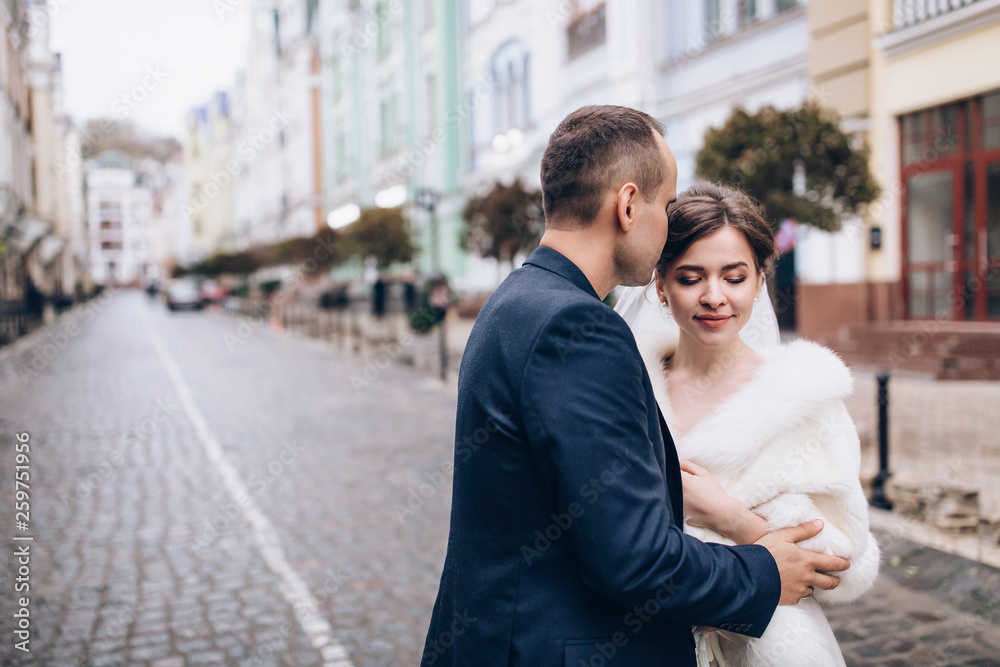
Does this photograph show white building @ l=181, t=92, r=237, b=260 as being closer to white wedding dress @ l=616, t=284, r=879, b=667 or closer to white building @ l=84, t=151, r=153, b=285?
white building @ l=84, t=151, r=153, b=285

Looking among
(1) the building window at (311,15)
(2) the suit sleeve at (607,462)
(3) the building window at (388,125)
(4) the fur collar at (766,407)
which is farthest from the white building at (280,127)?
(2) the suit sleeve at (607,462)

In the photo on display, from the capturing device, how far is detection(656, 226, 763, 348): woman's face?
1.99 metres

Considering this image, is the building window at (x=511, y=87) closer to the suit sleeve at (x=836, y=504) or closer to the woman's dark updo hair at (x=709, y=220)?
the woman's dark updo hair at (x=709, y=220)

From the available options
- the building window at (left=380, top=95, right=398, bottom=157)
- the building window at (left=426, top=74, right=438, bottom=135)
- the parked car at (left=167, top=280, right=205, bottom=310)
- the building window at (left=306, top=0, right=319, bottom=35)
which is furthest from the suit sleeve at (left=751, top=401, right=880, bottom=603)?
the building window at (left=306, top=0, right=319, bottom=35)

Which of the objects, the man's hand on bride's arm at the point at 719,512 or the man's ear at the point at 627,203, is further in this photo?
the man's hand on bride's arm at the point at 719,512

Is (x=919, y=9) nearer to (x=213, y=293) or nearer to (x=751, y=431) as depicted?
(x=751, y=431)

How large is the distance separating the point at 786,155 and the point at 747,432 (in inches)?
267

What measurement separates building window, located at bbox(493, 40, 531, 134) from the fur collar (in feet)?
77.8

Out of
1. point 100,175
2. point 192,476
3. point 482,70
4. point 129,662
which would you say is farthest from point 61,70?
point 100,175

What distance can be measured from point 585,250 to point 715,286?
472 millimetres

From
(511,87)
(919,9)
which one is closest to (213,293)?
(511,87)

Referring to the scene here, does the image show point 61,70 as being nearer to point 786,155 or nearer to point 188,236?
point 188,236

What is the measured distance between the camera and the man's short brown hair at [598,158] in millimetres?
1592

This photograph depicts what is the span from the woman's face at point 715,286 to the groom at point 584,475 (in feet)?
1.10
